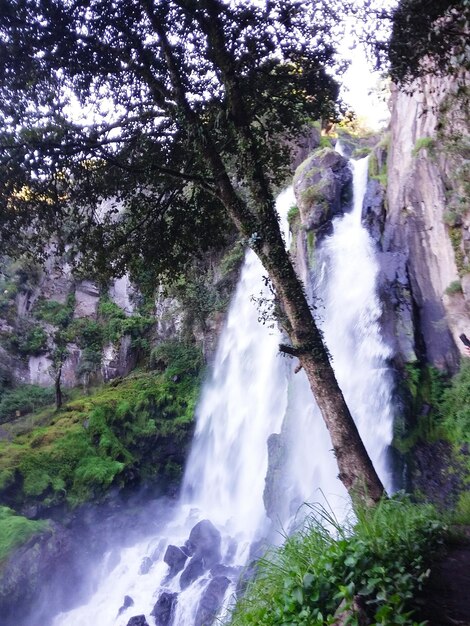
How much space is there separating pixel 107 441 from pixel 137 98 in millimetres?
12938

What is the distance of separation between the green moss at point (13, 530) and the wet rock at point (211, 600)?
511 centimetres

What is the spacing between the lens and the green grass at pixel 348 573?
2.52 metres

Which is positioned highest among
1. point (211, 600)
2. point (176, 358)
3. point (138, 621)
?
point (176, 358)

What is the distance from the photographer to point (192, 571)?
464 inches

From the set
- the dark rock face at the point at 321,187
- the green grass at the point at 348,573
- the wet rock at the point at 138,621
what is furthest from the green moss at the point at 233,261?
the green grass at the point at 348,573

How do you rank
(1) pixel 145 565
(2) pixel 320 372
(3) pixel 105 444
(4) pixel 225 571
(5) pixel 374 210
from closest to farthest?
1. (2) pixel 320 372
2. (4) pixel 225 571
3. (1) pixel 145 565
4. (5) pixel 374 210
5. (3) pixel 105 444

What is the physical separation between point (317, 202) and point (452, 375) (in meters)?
7.58

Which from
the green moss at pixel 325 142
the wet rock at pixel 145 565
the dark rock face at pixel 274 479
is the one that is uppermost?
the green moss at pixel 325 142

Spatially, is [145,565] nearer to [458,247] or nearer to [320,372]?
[320,372]

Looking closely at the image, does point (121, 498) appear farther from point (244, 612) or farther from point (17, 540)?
point (244, 612)

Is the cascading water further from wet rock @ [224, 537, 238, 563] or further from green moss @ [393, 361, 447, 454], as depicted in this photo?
green moss @ [393, 361, 447, 454]

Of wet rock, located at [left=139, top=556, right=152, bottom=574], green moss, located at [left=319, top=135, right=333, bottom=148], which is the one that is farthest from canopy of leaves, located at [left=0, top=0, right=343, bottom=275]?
green moss, located at [left=319, top=135, right=333, bottom=148]

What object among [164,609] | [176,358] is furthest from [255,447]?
[176,358]

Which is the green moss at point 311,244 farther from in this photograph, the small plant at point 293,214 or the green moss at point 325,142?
the green moss at point 325,142
